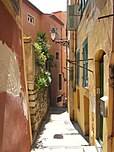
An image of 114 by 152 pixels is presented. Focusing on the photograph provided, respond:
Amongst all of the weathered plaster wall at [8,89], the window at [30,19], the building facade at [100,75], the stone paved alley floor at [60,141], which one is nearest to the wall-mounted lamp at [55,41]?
the window at [30,19]

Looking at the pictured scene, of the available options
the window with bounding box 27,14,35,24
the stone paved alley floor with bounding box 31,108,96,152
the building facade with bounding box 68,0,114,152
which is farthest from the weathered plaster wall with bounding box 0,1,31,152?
the window with bounding box 27,14,35,24

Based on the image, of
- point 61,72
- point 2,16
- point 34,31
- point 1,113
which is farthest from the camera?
point 61,72

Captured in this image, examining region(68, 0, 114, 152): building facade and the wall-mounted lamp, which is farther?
the wall-mounted lamp

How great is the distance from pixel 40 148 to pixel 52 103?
44.5ft

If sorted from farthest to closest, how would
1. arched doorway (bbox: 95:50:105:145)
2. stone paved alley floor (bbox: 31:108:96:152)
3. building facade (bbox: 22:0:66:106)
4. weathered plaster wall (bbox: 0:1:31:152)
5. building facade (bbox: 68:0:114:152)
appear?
1. building facade (bbox: 22:0:66:106)
2. stone paved alley floor (bbox: 31:108:96:152)
3. arched doorway (bbox: 95:50:105:145)
4. building facade (bbox: 68:0:114:152)
5. weathered plaster wall (bbox: 0:1:31:152)

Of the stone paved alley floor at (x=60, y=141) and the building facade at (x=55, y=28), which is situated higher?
the building facade at (x=55, y=28)

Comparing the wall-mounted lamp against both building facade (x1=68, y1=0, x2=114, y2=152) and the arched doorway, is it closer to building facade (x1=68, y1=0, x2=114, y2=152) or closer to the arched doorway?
building facade (x1=68, y1=0, x2=114, y2=152)

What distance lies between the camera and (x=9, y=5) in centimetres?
499

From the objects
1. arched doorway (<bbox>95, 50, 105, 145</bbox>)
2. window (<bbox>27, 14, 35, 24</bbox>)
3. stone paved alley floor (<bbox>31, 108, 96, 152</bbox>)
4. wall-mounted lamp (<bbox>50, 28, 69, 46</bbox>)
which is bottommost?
stone paved alley floor (<bbox>31, 108, 96, 152</bbox>)

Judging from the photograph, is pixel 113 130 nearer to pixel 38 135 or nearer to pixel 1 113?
pixel 1 113

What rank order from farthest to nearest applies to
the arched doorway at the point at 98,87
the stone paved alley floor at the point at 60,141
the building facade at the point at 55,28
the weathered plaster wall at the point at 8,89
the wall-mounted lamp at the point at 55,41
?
the building facade at the point at 55,28 < the wall-mounted lamp at the point at 55,41 < the stone paved alley floor at the point at 60,141 < the arched doorway at the point at 98,87 < the weathered plaster wall at the point at 8,89

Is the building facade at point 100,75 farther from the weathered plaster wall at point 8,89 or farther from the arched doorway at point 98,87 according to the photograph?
the weathered plaster wall at point 8,89

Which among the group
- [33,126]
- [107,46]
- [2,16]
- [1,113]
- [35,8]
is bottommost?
[33,126]

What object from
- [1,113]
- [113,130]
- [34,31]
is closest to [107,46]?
[113,130]
